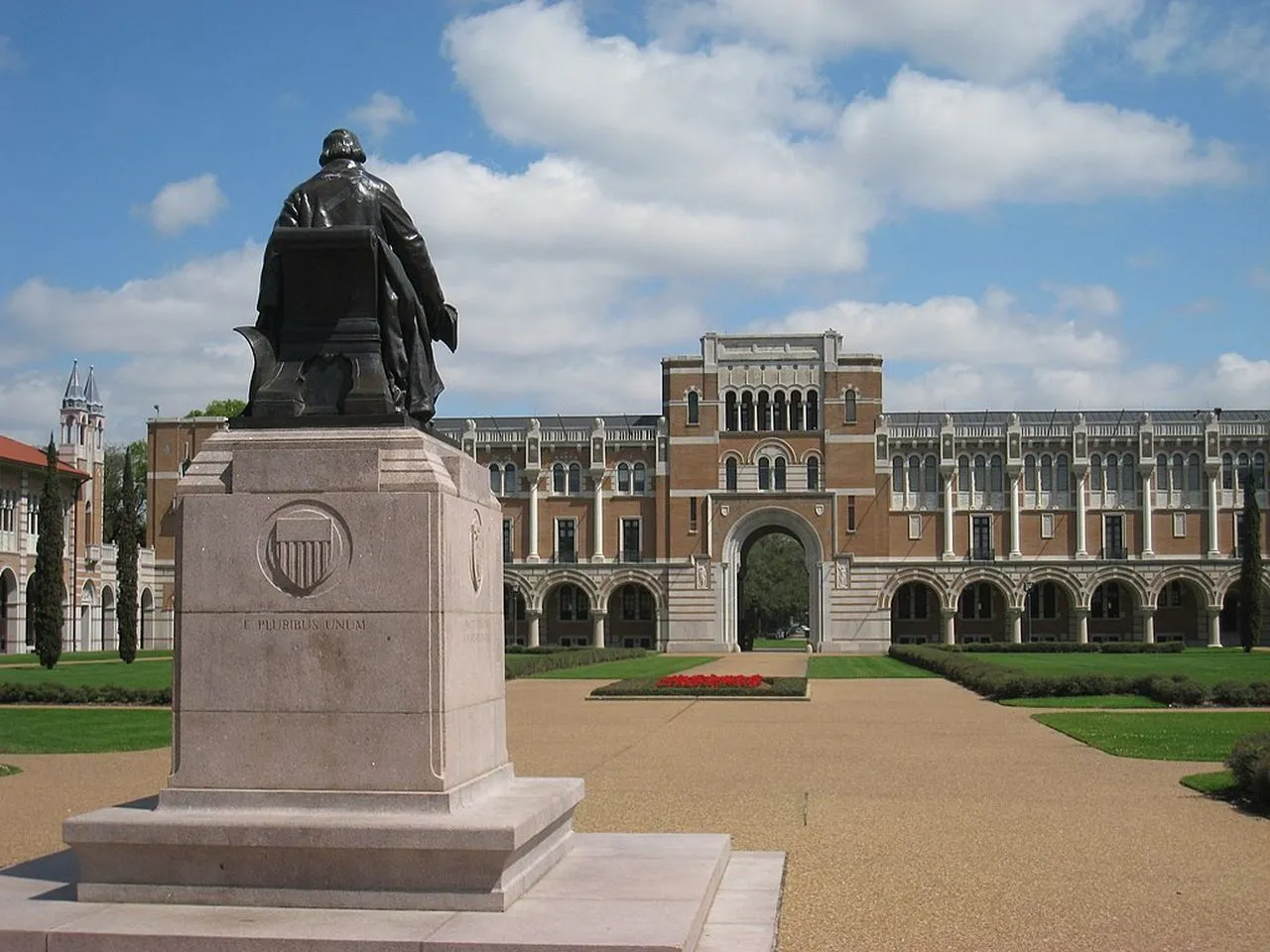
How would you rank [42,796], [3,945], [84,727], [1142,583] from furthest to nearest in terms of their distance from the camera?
1. [1142,583]
2. [84,727]
3. [42,796]
4. [3,945]

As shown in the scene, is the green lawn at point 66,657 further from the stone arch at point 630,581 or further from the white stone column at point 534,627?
the stone arch at point 630,581

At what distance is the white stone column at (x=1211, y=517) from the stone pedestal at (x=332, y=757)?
209ft

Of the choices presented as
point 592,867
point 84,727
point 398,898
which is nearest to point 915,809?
point 592,867

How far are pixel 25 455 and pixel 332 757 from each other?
199ft

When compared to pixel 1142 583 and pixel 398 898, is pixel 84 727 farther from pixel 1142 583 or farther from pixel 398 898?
pixel 1142 583

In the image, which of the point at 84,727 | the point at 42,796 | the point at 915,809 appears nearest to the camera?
the point at 915,809

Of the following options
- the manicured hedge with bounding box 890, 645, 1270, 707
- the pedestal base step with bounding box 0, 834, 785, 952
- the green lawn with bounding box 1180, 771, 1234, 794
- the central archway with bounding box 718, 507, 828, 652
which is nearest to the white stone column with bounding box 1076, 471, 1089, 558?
the central archway with bounding box 718, 507, 828, 652

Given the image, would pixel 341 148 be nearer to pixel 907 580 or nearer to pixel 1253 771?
pixel 1253 771

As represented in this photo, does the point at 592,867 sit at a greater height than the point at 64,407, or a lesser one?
lesser

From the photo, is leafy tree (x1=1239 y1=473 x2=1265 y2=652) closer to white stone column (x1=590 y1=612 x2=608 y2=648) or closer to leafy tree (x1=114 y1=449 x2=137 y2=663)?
white stone column (x1=590 y1=612 x2=608 y2=648)

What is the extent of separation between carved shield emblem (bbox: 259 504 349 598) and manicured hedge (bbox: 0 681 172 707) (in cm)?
2205

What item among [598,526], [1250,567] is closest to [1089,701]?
[1250,567]

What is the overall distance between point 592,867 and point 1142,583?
62667mm

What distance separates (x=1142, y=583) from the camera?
6669cm
